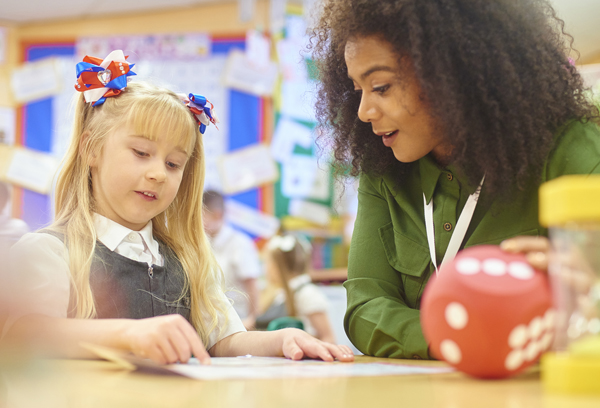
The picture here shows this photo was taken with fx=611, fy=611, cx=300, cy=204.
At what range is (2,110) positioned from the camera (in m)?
4.41

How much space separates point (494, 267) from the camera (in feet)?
2.12

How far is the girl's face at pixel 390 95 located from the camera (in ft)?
3.59

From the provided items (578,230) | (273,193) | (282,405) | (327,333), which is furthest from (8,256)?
(273,193)

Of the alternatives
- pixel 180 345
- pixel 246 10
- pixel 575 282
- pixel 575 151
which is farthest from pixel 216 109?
pixel 575 282

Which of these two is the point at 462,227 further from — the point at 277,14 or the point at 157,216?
the point at 277,14

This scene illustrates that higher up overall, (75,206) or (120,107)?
(120,107)

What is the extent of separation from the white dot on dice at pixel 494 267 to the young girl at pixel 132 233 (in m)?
0.40

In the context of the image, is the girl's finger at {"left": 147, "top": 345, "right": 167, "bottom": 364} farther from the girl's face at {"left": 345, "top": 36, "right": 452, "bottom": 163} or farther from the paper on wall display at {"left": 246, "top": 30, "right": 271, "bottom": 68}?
the paper on wall display at {"left": 246, "top": 30, "right": 271, "bottom": 68}

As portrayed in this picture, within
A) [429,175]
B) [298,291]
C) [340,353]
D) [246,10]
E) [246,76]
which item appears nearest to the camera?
[340,353]

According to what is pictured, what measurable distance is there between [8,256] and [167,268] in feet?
2.74

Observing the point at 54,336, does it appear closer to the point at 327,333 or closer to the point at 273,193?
the point at 327,333

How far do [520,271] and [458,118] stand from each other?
465mm

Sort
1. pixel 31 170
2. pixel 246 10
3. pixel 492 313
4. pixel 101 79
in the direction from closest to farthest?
pixel 492 313
pixel 101 79
pixel 246 10
pixel 31 170

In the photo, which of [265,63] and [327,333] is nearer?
[327,333]
